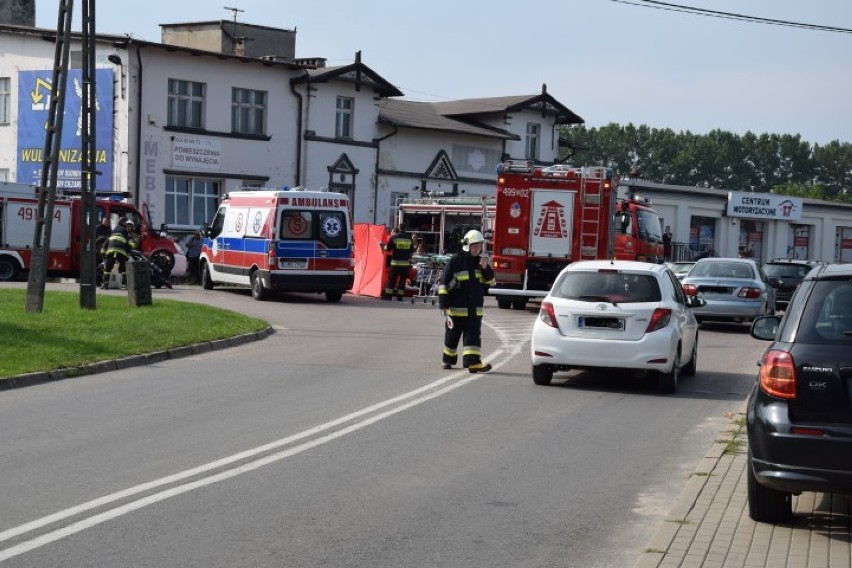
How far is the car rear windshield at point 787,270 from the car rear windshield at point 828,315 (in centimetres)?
2845

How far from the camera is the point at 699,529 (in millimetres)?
7410

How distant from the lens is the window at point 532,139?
56.1m

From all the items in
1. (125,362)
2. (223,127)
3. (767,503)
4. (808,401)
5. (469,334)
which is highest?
(223,127)

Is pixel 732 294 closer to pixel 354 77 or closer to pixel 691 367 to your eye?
pixel 691 367

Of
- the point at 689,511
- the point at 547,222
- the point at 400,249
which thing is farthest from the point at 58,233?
the point at 689,511

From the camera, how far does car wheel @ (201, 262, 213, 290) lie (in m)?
31.9

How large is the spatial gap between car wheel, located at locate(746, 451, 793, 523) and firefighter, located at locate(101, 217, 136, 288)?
22987mm

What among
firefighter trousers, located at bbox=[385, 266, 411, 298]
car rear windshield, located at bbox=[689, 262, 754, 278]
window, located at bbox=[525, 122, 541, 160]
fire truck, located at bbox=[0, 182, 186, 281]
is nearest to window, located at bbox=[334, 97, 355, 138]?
window, located at bbox=[525, 122, 541, 160]

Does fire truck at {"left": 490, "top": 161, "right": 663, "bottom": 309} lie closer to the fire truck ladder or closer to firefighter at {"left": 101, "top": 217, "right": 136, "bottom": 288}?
the fire truck ladder

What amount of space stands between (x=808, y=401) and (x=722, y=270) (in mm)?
19546

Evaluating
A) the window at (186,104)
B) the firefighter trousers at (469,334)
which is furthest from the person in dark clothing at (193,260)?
the firefighter trousers at (469,334)

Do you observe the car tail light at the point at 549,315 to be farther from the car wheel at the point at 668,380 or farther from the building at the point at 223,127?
the building at the point at 223,127

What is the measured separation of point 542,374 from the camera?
1503 cm

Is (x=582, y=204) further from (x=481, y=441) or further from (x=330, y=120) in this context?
(x=330, y=120)
